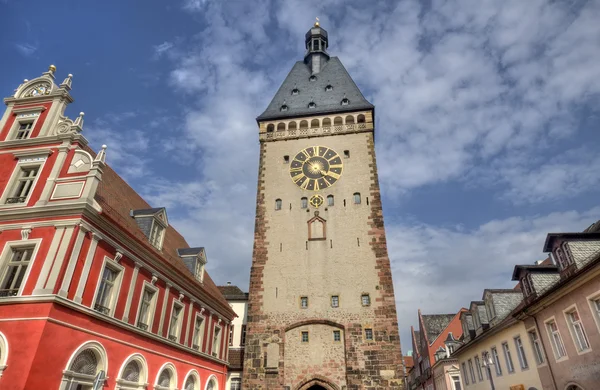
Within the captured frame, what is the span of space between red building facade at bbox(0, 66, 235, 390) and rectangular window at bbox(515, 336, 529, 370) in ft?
53.2

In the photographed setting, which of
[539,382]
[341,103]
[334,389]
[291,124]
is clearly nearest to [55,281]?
[334,389]

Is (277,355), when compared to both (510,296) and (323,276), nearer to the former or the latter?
(323,276)

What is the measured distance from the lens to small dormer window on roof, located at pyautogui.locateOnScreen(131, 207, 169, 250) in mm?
19375

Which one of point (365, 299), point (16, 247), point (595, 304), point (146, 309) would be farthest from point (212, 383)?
point (595, 304)

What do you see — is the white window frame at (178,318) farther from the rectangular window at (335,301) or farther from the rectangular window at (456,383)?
the rectangular window at (456,383)

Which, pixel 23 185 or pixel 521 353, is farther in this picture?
pixel 521 353

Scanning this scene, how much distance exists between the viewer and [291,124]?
31938 mm

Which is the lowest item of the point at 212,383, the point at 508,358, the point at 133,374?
the point at 133,374

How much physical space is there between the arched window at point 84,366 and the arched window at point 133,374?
Answer: 49.1 inches

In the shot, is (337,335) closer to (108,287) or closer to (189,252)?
(189,252)

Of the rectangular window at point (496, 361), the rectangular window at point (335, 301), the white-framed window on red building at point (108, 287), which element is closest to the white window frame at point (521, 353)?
the rectangular window at point (496, 361)

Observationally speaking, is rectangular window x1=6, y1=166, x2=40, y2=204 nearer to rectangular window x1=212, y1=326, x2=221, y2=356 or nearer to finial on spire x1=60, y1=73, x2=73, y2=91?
finial on spire x1=60, y1=73, x2=73, y2=91

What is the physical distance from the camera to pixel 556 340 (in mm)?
16031

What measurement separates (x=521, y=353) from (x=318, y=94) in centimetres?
2394
